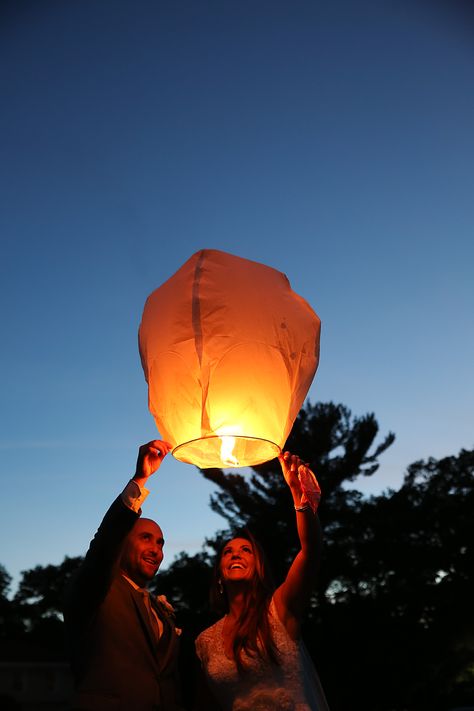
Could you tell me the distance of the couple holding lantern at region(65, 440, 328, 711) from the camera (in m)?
2.30

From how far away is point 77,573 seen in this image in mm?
2355

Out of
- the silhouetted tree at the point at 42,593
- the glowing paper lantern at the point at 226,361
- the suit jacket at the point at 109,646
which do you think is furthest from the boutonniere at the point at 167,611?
the silhouetted tree at the point at 42,593

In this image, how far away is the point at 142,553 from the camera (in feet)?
9.07

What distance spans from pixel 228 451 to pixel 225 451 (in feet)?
0.04

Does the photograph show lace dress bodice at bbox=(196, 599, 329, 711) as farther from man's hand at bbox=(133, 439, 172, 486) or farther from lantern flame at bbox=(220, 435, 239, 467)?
man's hand at bbox=(133, 439, 172, 486)

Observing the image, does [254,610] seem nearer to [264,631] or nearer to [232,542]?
[264,631]

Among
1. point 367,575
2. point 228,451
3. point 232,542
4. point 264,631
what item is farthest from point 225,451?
point 367,575

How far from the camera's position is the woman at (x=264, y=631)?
2.42m

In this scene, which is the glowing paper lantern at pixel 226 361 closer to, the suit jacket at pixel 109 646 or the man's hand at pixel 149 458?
the man's hand at pixel 149 458

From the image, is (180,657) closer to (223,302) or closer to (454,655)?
(223,302)

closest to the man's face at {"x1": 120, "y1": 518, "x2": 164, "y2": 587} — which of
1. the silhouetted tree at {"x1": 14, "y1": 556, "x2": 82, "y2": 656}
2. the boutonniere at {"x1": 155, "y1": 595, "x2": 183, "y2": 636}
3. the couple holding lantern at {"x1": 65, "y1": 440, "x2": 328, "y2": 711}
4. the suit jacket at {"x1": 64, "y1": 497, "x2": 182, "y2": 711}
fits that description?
the couple holding lantern at {"x1": 65, "y1": 440, "x2": 328, "y2": 711}

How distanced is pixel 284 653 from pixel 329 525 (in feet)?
61.6

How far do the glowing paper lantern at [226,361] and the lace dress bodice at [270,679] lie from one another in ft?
2.44

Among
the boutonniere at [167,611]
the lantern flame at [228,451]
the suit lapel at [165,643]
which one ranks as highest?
the lantern flame at [228,451]
